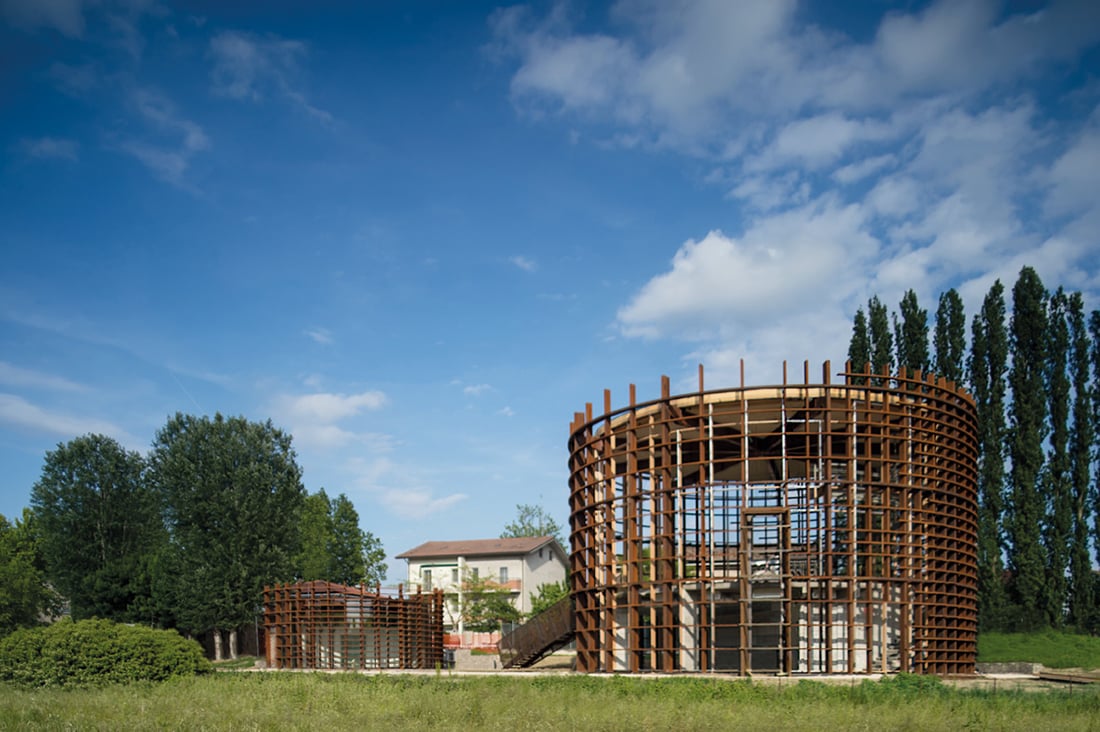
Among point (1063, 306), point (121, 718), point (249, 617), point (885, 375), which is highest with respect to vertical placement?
point (1063, 306)

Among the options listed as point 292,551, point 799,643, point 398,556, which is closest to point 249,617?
point 292,551

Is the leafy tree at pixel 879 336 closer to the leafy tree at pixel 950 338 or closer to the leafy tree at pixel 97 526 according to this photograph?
the leafy tree at pixel 950 338

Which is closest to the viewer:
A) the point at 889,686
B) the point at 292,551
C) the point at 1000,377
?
the point at 889,686

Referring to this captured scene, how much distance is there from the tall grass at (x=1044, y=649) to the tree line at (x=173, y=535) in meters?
33.4

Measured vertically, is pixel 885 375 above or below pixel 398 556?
above

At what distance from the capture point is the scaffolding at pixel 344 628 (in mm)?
40344

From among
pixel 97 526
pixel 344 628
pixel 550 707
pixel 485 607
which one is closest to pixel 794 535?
pixel 550 707

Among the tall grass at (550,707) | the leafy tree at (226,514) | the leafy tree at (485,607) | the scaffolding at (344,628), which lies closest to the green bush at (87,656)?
the tall grass at (550,707)

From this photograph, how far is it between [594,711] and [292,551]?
39030 millimetres

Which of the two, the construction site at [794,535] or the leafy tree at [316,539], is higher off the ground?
the construction site at [794,535]

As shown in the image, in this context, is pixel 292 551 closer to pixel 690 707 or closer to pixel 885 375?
pixel 885 375

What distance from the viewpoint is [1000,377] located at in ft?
161

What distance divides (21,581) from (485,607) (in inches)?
1117

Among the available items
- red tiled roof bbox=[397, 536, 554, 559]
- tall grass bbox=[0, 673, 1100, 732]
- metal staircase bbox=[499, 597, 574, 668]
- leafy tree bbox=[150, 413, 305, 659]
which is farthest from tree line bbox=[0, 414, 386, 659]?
tall grass bbox=[0, 673, 1100, 732]
